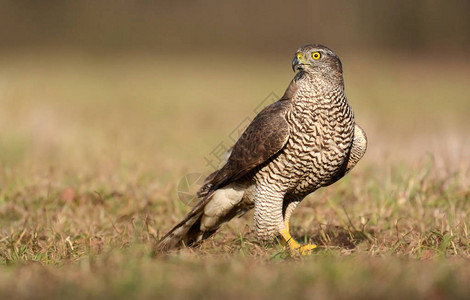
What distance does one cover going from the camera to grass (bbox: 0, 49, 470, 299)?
296 cm

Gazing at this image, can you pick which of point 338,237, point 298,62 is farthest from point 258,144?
point 338,237

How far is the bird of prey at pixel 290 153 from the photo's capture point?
4.45 metres

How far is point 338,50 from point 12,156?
1417 cm

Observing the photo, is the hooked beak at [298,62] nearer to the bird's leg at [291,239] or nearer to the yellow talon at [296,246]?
the bird's leg at [291,239]

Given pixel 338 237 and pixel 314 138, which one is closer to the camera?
pixel 314 138

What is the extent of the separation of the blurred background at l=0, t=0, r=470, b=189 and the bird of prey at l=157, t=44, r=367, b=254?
1.75 metres

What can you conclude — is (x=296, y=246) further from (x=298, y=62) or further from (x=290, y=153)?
(x=298, y=62)

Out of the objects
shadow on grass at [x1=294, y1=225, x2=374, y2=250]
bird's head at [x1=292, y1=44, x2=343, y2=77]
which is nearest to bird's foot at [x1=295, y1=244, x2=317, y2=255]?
shadow on grass at [x1=294, y1=225, x2=374, y2=250]

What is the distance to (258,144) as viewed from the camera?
178 inches

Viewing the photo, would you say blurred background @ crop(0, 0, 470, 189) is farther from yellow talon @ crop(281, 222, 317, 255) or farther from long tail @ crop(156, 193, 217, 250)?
yellow talon @ crop(281, 222, 317, 255)

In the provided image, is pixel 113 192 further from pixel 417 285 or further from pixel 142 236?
pixel 417 285

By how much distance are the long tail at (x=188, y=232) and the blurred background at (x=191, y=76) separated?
67.7 inches

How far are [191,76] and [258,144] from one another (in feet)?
48.9

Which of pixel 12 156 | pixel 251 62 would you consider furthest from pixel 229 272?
pixel 251 62
